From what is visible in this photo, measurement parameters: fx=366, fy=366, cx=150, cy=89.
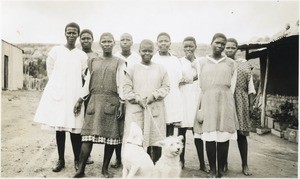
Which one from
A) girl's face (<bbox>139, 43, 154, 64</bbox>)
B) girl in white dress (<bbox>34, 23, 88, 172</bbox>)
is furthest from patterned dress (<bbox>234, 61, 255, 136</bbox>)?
girl in white dress (<bbox>34, 23, 88, 172</bbox>)

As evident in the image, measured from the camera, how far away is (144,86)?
3.72m

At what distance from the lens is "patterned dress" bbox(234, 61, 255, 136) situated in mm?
3982

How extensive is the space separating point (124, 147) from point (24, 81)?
5.14 meters

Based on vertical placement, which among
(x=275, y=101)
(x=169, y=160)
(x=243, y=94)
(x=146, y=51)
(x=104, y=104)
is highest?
(x=146, y=51)

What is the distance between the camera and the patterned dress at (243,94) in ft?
13.1

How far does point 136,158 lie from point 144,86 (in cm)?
75

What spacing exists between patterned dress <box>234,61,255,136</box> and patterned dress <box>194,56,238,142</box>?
0.40ft

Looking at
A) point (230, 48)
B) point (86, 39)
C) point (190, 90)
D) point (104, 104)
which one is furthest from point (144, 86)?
point (230, 48)

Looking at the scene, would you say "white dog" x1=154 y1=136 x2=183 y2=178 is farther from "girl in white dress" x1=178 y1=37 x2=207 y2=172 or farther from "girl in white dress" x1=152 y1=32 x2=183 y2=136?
"girl in white dress" x1=178 y1=37 x2=207 y2=172

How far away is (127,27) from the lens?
4512mm

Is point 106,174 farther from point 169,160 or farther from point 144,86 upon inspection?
point 144,86

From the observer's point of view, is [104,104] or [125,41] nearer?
[104,104]

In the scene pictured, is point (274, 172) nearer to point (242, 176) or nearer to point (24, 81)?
point (242, 176)

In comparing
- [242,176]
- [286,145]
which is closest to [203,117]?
[242,176]
